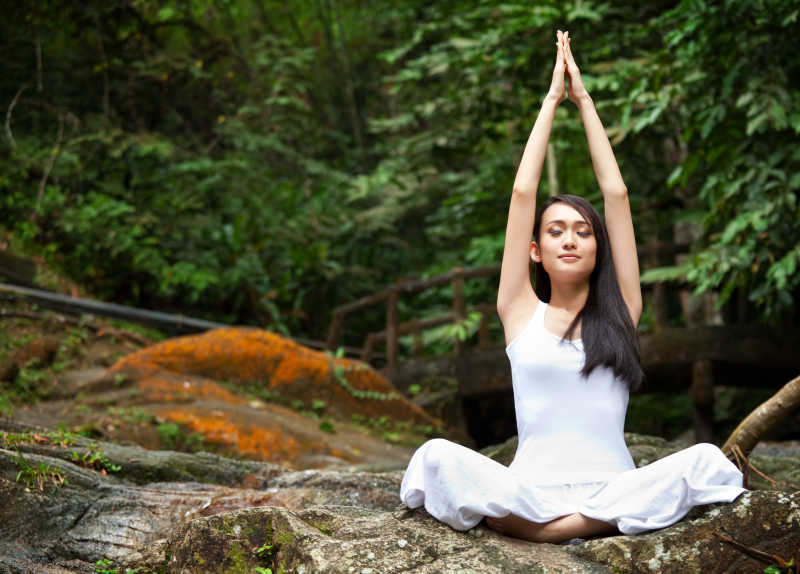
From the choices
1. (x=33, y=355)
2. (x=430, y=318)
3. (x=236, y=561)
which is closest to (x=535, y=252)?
(x=236, y=561)

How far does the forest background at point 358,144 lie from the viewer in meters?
6.27

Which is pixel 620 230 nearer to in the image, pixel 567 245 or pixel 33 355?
pixel 567 245

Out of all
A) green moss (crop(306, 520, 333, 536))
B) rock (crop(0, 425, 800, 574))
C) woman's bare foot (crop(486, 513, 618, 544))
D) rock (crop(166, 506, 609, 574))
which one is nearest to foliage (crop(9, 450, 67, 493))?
rock (crop(0, 425, 800, 574))

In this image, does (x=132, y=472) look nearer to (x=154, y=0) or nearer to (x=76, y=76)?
(x=154, y=0)

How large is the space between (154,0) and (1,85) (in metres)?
2.73

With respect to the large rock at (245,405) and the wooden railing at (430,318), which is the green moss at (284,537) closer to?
the large rock at (245,405)

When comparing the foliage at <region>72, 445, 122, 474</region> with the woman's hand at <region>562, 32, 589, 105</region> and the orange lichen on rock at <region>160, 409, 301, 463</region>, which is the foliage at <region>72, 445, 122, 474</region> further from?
the woman's hand at <region>562, 32, 589, 105</region>

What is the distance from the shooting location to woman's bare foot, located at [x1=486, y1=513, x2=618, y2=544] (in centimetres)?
249

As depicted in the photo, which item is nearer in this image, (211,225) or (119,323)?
(119,323)

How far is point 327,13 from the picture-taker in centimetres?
1700

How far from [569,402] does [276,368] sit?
589 centimetres

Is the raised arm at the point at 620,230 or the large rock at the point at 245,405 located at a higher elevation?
the raised arm at the point at 620,230

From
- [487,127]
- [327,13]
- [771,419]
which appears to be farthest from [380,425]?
[327,13]

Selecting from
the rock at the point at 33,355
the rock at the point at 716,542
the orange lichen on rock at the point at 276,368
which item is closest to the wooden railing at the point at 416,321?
the orange lichen on rock at the point at 276,368
